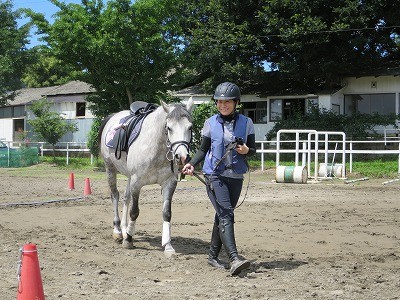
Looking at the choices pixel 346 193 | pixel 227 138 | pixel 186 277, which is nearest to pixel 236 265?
pixel 186 277

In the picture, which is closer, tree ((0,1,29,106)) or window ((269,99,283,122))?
window ((269,99,283,122))

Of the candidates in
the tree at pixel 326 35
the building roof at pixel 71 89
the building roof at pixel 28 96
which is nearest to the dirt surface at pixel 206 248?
the tree at pixel 326 35

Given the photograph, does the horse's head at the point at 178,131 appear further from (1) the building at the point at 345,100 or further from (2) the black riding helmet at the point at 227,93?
(1) the building at the point at 345,100

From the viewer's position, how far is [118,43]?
30.0 meters

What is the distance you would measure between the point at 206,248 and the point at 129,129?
2169 millimetres

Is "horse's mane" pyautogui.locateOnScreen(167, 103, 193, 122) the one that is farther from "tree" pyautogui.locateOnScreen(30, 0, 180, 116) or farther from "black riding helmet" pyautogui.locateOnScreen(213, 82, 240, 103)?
"tree" pyautogui.locateOnScreen(30, 0, 180, 116)

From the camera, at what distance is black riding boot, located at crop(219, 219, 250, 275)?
6.40 metres

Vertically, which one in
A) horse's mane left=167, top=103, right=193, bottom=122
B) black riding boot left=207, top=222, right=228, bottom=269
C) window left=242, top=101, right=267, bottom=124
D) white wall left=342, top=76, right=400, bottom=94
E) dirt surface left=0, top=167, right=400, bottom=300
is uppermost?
white wall left=342, top=76, right=400, bottom=94

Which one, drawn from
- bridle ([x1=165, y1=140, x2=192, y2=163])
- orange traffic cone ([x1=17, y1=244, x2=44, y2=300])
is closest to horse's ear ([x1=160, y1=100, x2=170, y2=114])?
bridle ([x1=165, y1=140, x2=192, y2=163])

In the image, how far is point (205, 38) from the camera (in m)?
35.3

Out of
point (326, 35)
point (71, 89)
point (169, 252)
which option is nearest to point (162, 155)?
point (169, 252)

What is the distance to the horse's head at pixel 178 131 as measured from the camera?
7.40m

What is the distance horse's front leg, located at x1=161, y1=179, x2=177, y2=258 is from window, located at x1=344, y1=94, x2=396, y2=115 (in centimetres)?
2946

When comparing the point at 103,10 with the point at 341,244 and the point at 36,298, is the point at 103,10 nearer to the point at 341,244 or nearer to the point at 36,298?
the point at 341,244
